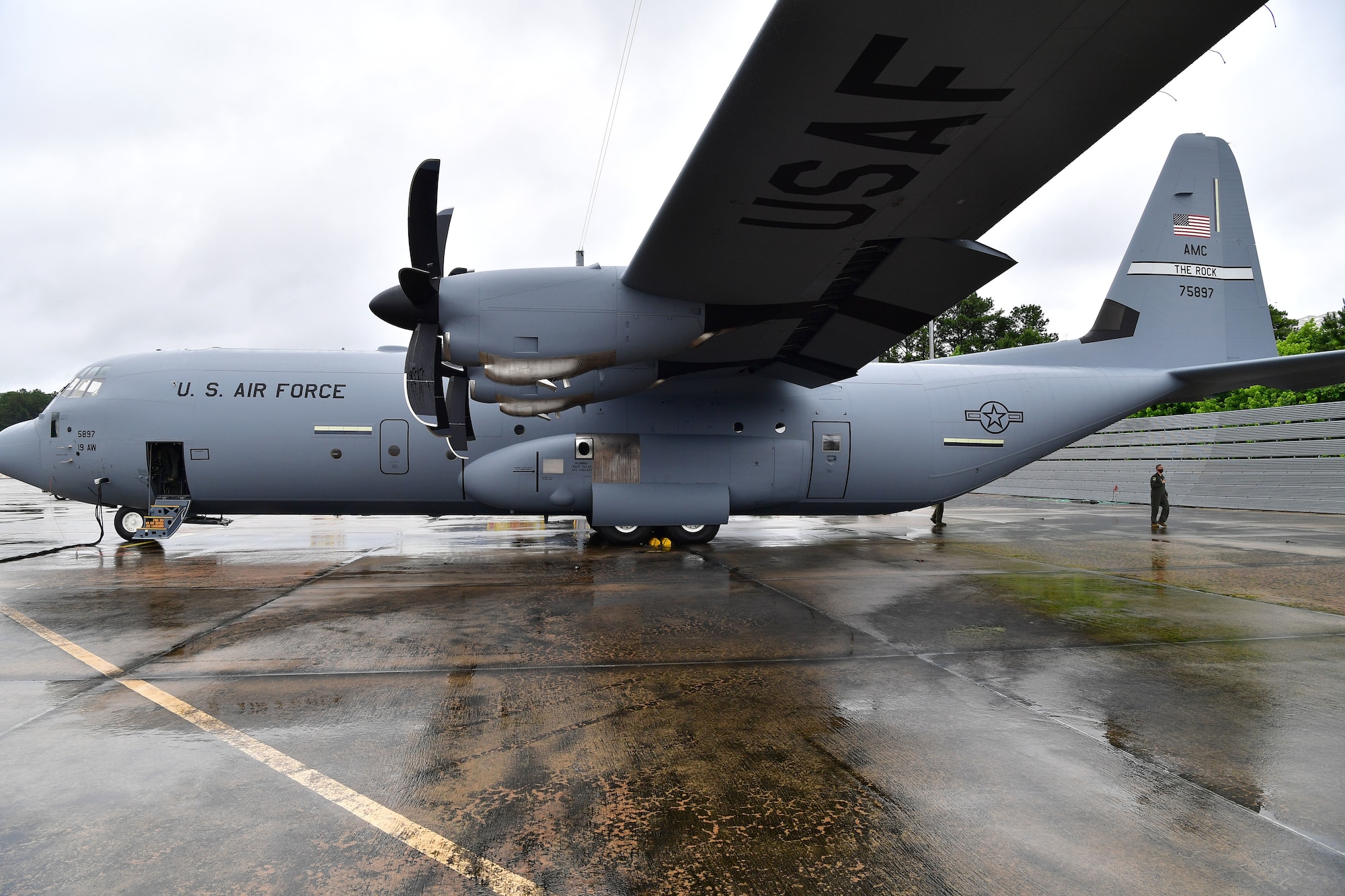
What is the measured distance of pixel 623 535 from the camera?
11445mm

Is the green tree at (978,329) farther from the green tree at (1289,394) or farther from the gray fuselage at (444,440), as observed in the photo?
the gray fuselage at (444,440)

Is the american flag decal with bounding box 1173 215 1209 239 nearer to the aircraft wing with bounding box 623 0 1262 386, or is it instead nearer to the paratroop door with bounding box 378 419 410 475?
the aircraft wing with bounding box 623 0 1262 386

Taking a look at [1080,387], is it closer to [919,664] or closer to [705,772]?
[919,664]

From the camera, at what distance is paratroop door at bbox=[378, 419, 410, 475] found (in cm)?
1036

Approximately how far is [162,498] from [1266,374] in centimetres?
1723

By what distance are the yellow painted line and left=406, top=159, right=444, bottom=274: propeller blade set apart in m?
4.74

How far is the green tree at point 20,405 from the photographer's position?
317 ft

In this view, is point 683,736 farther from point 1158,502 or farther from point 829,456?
point 1158,502

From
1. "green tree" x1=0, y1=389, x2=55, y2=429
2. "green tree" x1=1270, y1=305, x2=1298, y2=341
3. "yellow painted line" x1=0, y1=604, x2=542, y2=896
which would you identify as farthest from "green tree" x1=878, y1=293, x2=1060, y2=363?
"green tree" x1=0, y1=389, x2=55, y2=429

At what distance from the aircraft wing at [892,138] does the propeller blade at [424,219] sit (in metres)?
2.25

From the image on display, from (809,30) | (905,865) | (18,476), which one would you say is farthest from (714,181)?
(18,476)

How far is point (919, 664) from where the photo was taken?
488 cm

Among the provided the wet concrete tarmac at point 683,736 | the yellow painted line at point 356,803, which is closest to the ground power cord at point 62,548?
the wet concrete tarmac at point 683,736

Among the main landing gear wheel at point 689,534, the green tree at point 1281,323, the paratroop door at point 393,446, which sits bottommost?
the main landing gear wheel at point 689,534
